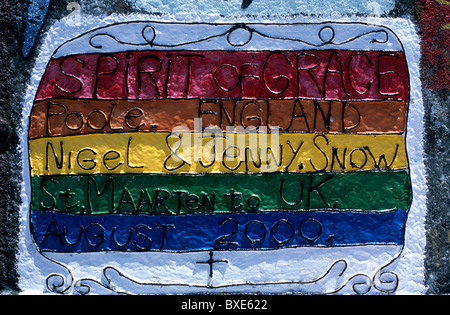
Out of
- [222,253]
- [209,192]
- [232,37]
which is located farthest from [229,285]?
[232,37]

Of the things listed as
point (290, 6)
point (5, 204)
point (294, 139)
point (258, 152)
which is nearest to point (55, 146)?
point (5, 204)

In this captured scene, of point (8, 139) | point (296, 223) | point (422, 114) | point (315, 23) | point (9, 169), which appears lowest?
point (296, 223)

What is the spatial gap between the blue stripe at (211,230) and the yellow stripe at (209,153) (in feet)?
1.10

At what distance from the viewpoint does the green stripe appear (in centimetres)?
306

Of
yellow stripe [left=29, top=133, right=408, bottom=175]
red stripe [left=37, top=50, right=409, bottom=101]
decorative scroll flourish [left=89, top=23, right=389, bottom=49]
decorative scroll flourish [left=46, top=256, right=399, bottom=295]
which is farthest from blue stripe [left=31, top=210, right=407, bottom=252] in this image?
decorative scroll flourish [left=89, top=23, right=389, bottom=49]

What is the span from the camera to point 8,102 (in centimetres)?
310

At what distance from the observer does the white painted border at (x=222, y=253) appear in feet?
10.1

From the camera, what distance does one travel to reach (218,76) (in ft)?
10.0

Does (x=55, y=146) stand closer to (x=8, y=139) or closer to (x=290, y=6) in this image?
(x=8, y=139)

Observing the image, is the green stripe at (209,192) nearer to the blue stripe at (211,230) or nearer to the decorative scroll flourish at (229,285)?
the blue stripe at (211,230)

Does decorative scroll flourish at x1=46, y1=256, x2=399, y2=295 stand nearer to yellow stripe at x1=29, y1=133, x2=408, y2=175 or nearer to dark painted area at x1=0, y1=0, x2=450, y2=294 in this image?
dark painted area at x1=0, y1=0, x2=450, y2=294

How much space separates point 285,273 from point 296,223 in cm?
37

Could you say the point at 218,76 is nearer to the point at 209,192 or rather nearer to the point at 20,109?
the point at 209,192

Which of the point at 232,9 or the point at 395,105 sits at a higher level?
the point at 232,9
